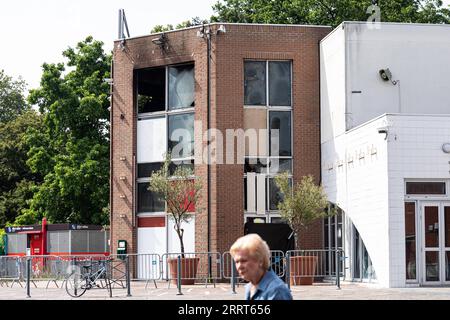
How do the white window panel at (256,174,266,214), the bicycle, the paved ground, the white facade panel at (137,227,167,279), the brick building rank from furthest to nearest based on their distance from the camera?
the white facade panel at (137,227,167,279) < the white window panel at (256,174,266,214) < the brick building < the bicycle < the paved ground

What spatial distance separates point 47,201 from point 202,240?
21.4m

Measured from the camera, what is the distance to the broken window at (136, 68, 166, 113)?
3172cm

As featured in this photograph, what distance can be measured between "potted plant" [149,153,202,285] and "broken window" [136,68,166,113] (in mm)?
2461

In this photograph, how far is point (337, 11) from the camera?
43938 mm

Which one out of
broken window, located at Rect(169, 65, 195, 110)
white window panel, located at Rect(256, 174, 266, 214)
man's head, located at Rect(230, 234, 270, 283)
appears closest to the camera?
man's head, located at Rect(230, 234, 270, 283)

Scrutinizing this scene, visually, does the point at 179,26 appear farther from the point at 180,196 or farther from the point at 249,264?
the point at 249,264

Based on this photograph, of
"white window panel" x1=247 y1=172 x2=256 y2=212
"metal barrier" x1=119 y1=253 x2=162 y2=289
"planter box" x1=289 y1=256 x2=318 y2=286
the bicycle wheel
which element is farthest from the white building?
the bicycle wheel

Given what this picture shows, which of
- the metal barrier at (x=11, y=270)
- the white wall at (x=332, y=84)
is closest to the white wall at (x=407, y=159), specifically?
the white wall at (x=332, y=84)

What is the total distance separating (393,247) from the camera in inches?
947

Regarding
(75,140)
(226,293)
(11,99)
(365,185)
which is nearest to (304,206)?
(365,185)

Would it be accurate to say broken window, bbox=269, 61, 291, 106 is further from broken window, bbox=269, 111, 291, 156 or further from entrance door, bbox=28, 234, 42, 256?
entrance door, bbox=28, 234, 42, 256

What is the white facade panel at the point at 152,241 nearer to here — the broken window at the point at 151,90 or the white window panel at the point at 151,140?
the white window panel at the point at 151,140
